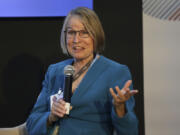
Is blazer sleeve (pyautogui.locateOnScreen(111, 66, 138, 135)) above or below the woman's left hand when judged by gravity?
below

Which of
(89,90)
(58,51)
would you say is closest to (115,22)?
(58,51)

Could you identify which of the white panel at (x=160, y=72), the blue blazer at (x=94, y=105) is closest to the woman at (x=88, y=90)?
the blue blazer at (x=94, y=105)

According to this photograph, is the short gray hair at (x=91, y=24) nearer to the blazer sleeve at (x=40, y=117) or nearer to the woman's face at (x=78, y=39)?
the woman's face at (x=78, y=39)

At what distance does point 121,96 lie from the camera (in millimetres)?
1229

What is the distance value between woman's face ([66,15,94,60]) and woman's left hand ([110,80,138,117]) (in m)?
0.43

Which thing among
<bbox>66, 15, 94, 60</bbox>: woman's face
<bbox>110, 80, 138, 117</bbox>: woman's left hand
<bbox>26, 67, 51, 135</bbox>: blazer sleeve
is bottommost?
<bbox>26, 67, 51, 135</bbox>: blazer sleeve

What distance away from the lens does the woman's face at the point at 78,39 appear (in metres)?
1.57

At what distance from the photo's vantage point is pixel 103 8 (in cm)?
235

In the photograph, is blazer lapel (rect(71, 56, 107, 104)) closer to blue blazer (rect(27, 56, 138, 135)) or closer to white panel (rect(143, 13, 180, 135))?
blue blazer (rect(27, 56, 138, 135))

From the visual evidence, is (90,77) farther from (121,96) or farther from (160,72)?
(160,72)

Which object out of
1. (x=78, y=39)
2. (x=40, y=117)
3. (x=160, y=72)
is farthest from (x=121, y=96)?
(x=160, y=72)

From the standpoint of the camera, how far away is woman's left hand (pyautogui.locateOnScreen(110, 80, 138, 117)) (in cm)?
121

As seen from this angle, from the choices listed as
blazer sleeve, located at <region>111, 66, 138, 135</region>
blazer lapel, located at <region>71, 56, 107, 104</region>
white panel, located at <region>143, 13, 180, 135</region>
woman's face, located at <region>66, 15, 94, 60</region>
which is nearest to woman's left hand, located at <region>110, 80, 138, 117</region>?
blazer sleeve, located at <region>111, 66, 138, 135</region>

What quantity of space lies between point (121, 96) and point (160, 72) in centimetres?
146
